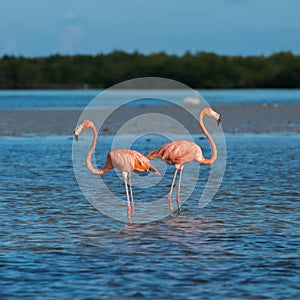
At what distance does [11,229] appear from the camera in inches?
420

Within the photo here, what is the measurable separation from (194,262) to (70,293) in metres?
1.74

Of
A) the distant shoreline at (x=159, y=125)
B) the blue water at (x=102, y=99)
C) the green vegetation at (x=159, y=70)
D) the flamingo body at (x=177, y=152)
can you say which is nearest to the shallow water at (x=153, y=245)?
the flamingo body at (x=177, y=152)

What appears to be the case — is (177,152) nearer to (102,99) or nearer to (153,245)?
(153,245)

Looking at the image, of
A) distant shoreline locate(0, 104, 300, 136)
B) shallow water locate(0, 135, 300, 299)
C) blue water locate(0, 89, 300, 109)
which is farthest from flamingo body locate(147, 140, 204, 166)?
blue water locate(0, 89, 300, 109)

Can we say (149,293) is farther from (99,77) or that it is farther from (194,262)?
(99,77)

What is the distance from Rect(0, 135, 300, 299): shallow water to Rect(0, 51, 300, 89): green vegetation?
122 m

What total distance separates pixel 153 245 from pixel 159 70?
5234 inches

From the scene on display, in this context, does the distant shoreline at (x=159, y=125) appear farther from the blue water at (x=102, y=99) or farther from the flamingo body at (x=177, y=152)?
the blue water at (x=102, y=99)

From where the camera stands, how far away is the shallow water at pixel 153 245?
306 inches

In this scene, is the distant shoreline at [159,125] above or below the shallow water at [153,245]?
above

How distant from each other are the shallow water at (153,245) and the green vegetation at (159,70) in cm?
12196

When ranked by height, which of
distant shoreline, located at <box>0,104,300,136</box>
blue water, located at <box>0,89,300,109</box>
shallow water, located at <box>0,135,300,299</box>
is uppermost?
blue water, located at <box>0,89,300,109</box>

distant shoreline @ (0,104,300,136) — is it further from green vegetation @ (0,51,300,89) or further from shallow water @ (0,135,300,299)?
green vegetation @ (0,51,300,89)

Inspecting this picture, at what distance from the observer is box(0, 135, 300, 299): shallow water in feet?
25.5
